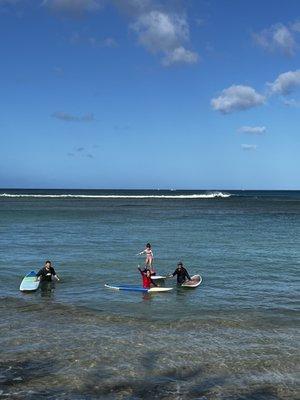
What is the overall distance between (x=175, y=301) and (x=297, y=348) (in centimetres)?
728

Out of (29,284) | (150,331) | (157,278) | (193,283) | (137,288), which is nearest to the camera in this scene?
(150,331)

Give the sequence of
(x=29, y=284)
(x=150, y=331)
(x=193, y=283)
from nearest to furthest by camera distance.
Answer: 1. (x=150, y=331)
2. (x=29, y=284)
3. (x=193, y=283)

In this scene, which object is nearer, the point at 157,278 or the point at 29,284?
the point at 29,284

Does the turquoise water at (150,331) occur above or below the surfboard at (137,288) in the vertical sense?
below

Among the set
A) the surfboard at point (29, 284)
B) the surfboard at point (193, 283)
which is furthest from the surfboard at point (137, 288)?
the surfboard at point (29, 284)

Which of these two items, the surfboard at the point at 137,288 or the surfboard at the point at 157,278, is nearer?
the surfboard at the point at 137,288

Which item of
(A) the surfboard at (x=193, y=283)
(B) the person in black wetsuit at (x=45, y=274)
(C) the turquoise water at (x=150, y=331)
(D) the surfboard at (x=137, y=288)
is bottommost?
(C) the turquoise water at (x=150, y=331)

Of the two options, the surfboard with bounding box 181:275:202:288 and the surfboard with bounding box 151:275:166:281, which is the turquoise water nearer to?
the surfboard with bounding box 181:275:202:288

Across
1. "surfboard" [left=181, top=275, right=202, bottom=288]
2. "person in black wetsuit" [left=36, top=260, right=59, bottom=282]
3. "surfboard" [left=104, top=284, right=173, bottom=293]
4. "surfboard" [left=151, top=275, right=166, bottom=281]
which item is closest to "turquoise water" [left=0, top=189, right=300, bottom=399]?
"surfboard" [left=181, top=275, right=202, bottom=288]

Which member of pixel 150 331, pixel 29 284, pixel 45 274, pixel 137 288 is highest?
pixel 45 274

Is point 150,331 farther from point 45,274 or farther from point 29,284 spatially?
point 45,274

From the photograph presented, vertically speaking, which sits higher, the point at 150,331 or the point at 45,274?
the point at 45,274

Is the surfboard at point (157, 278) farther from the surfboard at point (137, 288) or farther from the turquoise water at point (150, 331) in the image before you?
the surfboard at point (137, 288)

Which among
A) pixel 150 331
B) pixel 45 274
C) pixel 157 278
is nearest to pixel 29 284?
pixel 45 274
